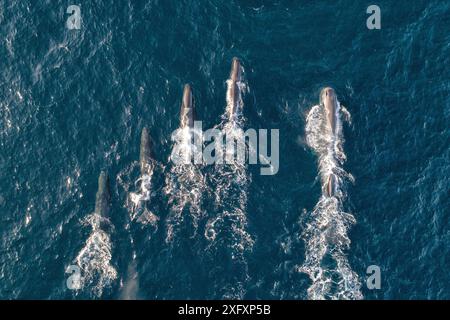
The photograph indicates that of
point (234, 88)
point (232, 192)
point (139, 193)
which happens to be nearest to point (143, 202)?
point (139, 193)

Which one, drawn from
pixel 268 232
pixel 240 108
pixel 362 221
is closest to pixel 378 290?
pixel 362 221

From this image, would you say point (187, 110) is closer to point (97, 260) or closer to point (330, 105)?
point (330, 105)

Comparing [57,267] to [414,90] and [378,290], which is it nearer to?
[378,290]

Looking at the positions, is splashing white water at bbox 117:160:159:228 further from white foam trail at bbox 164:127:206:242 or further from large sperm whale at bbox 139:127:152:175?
white foam trail at bbox 164:127:206:242

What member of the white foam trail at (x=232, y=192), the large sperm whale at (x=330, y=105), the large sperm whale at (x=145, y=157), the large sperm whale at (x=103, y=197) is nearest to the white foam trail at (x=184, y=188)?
the white foam trail at (x=232, y=192)

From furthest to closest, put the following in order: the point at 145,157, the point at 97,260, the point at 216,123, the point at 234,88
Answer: the point at 234,88, the point at 216,123, the point at 145,157, the point at 97,260

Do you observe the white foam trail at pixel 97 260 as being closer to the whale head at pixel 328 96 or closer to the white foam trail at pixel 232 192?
the white foam trail at pixel 232 192
